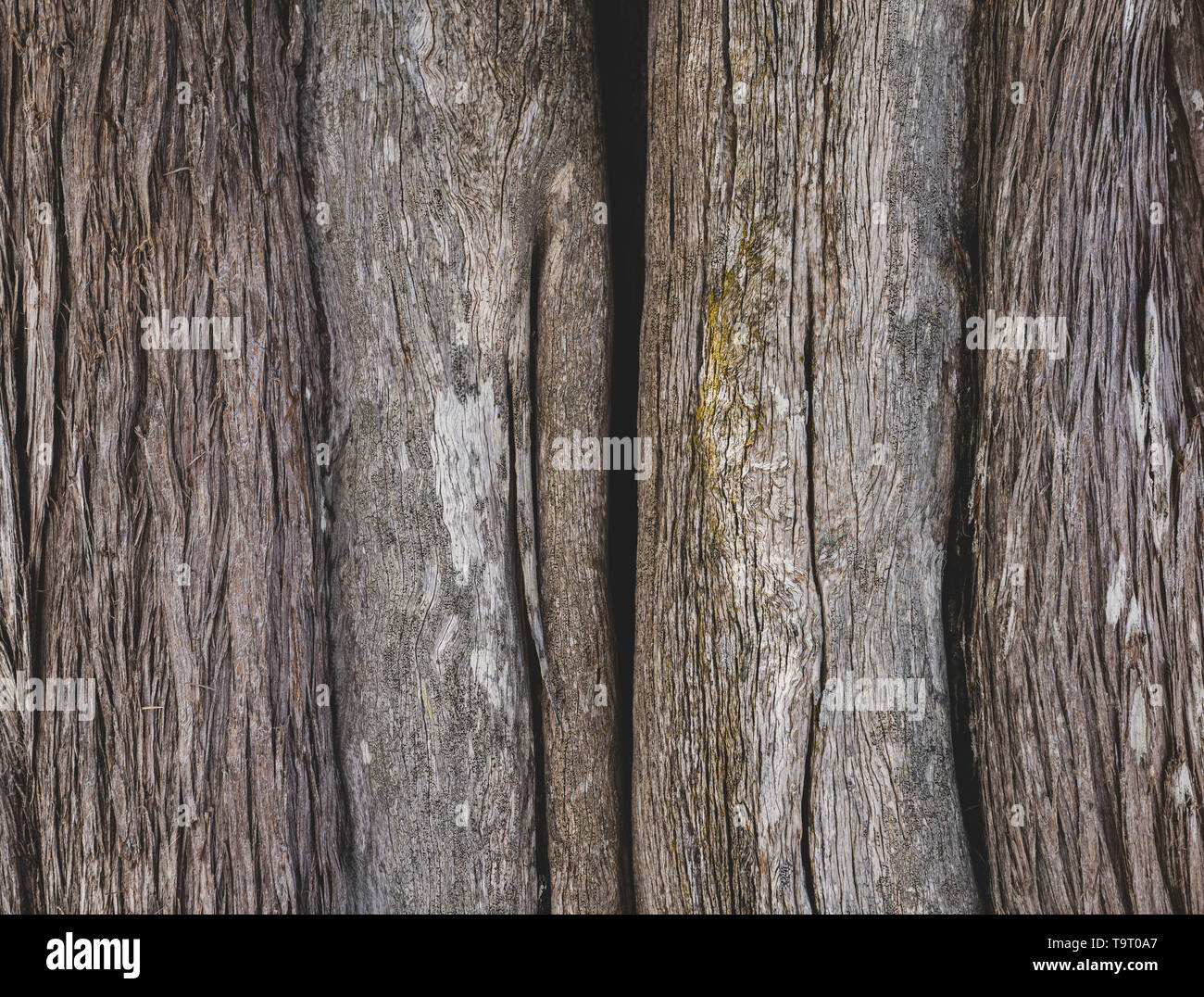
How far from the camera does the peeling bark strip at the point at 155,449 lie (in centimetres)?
166

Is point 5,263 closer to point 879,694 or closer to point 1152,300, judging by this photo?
point 879,694

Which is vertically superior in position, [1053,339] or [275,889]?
[1053,339]

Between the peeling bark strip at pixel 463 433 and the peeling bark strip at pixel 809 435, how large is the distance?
210mm

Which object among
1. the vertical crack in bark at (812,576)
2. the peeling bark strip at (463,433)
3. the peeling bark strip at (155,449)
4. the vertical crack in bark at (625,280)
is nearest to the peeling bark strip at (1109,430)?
the vertical crack in bark at (812,576)

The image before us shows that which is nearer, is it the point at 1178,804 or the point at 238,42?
the point at 1178,804

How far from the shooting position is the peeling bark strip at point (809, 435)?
1.58 metres

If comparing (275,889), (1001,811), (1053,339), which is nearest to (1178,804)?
(1001,811)

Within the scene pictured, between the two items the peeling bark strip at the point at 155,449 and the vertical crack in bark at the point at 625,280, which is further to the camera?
the vertical crack in bark at the point at 625,280

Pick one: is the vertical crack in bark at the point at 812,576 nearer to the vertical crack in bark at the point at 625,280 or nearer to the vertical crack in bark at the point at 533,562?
the vertical crack in bark at the point at 625,280

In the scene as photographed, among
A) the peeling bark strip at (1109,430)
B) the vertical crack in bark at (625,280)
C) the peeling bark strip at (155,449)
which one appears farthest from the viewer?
the vertical crack in bark at (625,280)

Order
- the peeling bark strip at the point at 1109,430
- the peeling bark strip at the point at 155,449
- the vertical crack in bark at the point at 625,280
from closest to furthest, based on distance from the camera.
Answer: the peeling bark strip at the point at 1109,430 → the peeling bark strip at the point at 155,449 → the vertical crack in bark at the point at 625,280

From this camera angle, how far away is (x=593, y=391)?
1765mm
